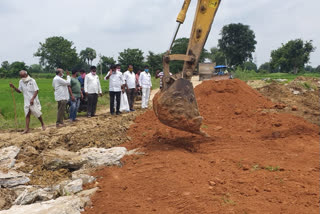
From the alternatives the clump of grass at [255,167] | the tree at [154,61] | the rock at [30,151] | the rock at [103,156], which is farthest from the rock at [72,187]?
the tree at [154,61]

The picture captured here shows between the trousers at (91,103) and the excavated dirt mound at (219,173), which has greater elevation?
the trousers at (91,103)

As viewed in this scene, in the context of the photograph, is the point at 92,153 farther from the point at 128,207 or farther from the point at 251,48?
the point at 251,48

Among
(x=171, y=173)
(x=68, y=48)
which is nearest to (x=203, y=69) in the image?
(x=171, y=173)

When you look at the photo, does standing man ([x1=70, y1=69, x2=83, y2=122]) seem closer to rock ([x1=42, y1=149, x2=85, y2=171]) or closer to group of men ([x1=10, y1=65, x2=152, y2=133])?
group of men ([x1=10, y1=65, x2=152, y2=133])

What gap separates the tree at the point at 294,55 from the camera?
39.4 metres

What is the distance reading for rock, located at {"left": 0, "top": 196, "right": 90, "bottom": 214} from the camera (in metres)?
2.71

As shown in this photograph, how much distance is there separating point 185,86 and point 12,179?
9.87ft

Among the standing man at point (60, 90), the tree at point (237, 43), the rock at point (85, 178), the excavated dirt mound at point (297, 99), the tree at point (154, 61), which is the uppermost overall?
the tree at point (237, 43)

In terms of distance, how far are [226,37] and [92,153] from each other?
49.5 meters

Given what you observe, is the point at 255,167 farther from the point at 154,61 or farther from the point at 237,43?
the point at 237,43

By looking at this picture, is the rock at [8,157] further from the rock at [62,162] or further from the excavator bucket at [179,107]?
the excavator bucket at [179,107]

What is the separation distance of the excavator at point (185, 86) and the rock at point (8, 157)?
8.64 ft

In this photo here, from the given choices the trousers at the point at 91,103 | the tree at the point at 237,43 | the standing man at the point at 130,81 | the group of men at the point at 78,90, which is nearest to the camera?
the group of men at the point at 78,90

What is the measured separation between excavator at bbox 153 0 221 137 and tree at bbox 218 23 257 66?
46.7 meters
